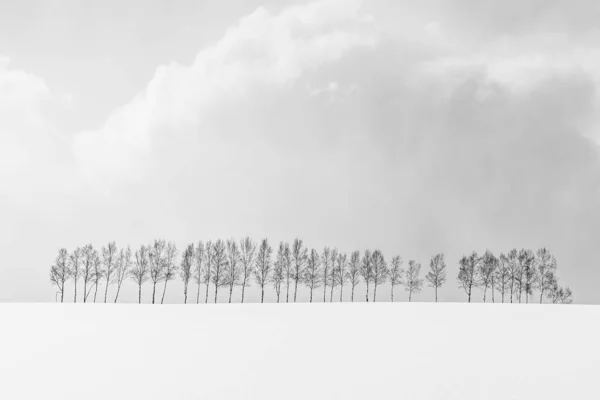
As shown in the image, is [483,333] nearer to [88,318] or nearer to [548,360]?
[548,360]

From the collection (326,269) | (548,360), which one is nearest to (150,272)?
(326,269)

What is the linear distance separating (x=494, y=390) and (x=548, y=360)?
280 inches

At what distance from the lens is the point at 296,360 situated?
18844mm

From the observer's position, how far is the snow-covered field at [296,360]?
14.8m

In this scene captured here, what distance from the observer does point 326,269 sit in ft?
280

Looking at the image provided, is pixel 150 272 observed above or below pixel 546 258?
below

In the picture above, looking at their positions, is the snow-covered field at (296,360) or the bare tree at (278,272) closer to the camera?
the snow-covered field at (296,360)

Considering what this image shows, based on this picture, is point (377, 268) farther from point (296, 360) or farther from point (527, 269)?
point (296, 360)

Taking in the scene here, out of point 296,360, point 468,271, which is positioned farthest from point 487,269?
point 296,360

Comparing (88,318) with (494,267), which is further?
(494,267)

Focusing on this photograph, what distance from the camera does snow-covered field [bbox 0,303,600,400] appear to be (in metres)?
14.8

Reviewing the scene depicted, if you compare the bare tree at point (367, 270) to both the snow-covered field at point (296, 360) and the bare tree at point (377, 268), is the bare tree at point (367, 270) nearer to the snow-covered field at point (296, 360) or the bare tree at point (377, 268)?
the bare tree at point (377, 268)

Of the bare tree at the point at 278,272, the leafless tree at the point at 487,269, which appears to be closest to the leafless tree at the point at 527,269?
the leafless tree at the point at 487,269

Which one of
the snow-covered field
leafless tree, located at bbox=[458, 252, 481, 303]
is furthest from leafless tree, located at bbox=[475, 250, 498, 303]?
the snow-covered field
